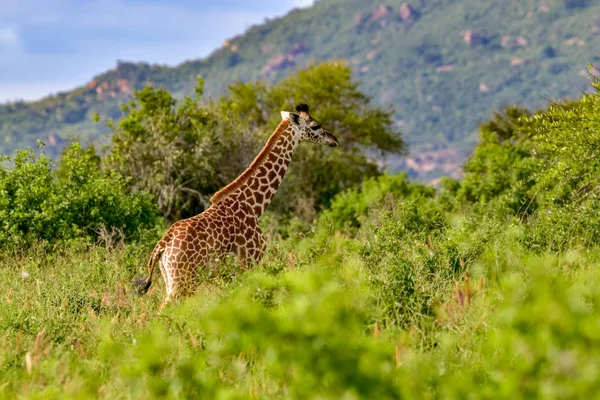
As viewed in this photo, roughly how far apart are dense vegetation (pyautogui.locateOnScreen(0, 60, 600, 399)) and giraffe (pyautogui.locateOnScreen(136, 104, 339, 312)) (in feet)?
1.34

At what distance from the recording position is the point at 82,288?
382 inches

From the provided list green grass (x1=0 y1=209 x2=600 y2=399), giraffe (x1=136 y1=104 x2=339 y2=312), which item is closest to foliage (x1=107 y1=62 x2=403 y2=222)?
giraffe (x1=136 y1=104 x2=339 y2=312)

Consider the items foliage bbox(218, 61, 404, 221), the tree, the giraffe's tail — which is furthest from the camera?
foliage bbox(218, 61, 404, 221)

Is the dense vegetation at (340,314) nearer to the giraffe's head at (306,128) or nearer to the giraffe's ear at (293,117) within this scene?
the giraffe's head at (306,128)

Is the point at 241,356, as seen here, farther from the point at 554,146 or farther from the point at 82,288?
the point at 554,146

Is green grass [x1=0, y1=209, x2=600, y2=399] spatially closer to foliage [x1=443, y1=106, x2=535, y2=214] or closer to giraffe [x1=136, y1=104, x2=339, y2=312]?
giraffe [x1=136, y1=104, x2=339, y2=312]

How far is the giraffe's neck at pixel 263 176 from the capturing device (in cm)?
1064

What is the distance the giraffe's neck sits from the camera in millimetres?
10641

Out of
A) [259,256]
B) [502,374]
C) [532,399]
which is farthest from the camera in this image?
[259,256]

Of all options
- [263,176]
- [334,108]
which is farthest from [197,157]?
[334,108]

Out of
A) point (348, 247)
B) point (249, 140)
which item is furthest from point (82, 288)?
point (249, 140)

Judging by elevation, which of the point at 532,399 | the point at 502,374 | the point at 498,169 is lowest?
the point at 498,169

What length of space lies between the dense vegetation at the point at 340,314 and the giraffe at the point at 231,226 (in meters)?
0.41

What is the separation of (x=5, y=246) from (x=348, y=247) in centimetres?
593
